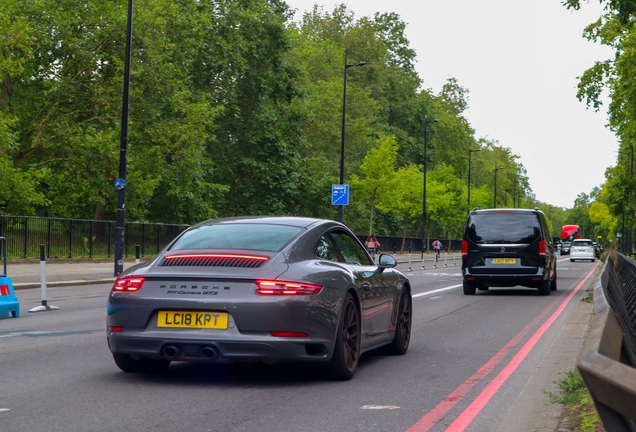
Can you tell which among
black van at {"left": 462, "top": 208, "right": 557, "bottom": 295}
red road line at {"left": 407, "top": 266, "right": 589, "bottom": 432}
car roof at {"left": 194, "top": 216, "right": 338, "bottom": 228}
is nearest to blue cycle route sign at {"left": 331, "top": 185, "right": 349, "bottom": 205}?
black van at {"left": 462, "top": 208, "right": 557, "bottom": 295}

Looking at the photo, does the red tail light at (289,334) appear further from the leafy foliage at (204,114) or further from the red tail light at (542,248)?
the leafy foliage at (204,114)

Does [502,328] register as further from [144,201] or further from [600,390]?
[144,201]

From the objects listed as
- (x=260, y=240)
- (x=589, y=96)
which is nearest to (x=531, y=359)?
(x=260, y=240)

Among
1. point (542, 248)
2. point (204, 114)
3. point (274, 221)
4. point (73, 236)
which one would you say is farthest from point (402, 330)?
point (204, 114)

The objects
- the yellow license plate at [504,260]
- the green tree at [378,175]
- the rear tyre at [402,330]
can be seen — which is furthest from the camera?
the green tree at [378,175]

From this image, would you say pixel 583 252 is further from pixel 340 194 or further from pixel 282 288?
pixel 282 288

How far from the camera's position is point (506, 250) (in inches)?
885

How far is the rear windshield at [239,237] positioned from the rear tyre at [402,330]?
2275 mm

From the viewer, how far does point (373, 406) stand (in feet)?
22.9

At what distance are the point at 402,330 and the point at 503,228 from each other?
505 inches

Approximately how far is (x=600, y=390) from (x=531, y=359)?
7.56m

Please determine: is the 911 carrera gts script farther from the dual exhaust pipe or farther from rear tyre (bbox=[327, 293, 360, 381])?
rear tyre (bbox=[327, 293, 360, 381])

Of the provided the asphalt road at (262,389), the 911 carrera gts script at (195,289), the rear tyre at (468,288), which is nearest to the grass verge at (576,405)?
the asphalt road at (262,389)

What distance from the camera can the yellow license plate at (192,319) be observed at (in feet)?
24.6
